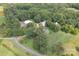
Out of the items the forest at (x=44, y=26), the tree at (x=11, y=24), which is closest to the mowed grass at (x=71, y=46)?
the forest at (x=44, y=26)

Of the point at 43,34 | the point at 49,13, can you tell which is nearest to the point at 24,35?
the point at 43,34

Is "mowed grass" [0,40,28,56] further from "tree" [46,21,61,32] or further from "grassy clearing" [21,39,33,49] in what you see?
"tree" [46,21,61,32]

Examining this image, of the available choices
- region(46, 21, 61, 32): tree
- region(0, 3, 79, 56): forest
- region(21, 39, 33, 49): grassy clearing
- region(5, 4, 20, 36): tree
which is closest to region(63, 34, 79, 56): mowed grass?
region(0, 3, 79, 56): forest

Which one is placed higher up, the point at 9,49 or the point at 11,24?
the point at 11,24

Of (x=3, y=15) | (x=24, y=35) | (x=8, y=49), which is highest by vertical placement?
(x=3, y=15)

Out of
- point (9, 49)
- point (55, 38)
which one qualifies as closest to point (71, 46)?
point (55, 38)

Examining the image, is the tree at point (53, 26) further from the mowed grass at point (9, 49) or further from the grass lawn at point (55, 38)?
the mowed grass at point (9, 49)

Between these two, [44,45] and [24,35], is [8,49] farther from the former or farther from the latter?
[44,45]

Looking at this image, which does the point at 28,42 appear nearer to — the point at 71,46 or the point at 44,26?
the point at 44,26
